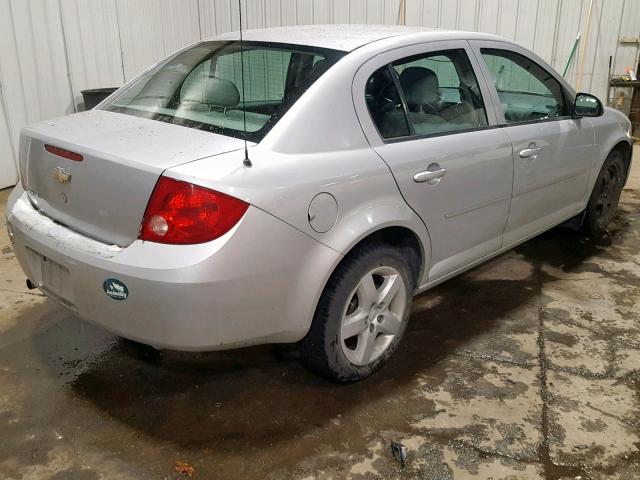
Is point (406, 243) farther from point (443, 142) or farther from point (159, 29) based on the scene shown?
point (159, 29)

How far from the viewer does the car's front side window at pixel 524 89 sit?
10.9ft

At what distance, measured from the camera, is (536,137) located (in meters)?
3.28

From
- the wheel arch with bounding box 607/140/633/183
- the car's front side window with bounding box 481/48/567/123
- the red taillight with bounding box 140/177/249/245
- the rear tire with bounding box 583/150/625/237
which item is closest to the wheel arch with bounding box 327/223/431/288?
the red taillight with bounding box 140/177/249/245

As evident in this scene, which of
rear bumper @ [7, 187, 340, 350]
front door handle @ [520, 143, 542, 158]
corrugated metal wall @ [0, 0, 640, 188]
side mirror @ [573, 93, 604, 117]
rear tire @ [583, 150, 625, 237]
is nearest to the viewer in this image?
rear bumper @ [7, 187, 340, 350]

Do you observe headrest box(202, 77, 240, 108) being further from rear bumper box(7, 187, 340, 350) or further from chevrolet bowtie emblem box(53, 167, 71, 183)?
rear bumper box(7, 187, 340, 350)

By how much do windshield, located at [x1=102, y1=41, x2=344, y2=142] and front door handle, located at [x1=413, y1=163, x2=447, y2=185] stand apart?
614 mm

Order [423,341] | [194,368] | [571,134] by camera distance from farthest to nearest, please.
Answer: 1. [571,134]
2. [423,341]
3. [194,368]

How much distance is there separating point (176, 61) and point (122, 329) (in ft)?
5.13

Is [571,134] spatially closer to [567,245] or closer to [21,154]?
[567,245]

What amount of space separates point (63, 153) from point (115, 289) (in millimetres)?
629

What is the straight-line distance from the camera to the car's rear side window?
2570 mm

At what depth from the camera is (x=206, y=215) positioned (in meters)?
1.99

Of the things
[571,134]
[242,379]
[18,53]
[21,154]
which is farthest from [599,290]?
[18,53]

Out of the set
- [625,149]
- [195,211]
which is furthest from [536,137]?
[195,211]
